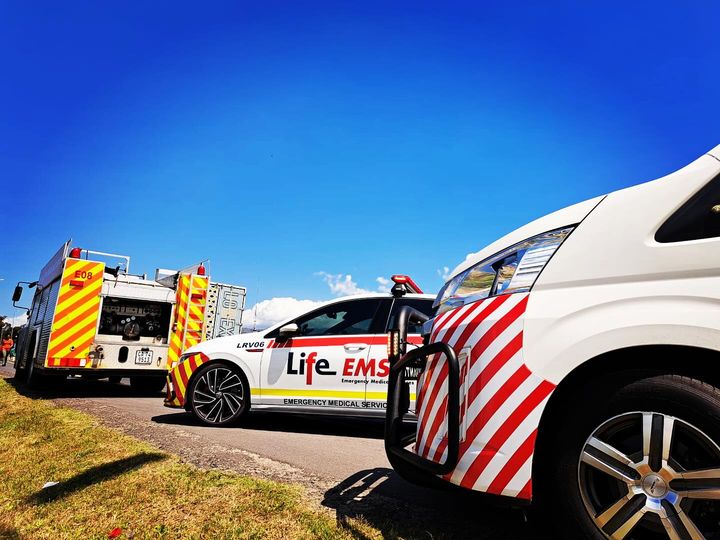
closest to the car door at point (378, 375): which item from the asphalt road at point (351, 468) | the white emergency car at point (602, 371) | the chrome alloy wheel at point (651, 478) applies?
the asphalt road at point (351, 468)

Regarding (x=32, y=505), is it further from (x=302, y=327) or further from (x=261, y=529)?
(x=302, y=327)

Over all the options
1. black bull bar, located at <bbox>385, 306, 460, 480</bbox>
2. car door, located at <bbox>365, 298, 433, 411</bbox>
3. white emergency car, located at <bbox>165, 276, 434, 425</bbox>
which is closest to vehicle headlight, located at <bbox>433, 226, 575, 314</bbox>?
black bull bar, located at <bbox>385, 306, 460, 480</bbox>

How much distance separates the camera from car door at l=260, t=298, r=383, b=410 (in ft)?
17.7

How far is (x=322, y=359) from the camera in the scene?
555cm

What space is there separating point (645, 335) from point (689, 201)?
574 mm

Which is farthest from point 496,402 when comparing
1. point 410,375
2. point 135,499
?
point 135,499

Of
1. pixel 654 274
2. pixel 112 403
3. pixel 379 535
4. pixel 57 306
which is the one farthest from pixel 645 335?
pixel 57 306

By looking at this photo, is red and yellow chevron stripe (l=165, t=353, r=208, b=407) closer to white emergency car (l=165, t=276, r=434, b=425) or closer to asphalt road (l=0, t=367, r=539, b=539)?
white emergency car (l=165, t=276, r=434, b=425)

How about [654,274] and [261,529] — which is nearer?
[654,274]

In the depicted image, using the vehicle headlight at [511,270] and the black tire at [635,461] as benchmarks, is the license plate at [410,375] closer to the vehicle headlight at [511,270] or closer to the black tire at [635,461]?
the vehicle headlight at [511,270]

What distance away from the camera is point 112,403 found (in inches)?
292

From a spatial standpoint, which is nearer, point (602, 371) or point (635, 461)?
point (635, 461)

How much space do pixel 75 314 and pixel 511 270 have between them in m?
8.06

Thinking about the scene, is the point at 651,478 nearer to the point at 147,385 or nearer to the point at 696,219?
the point at 696,219
